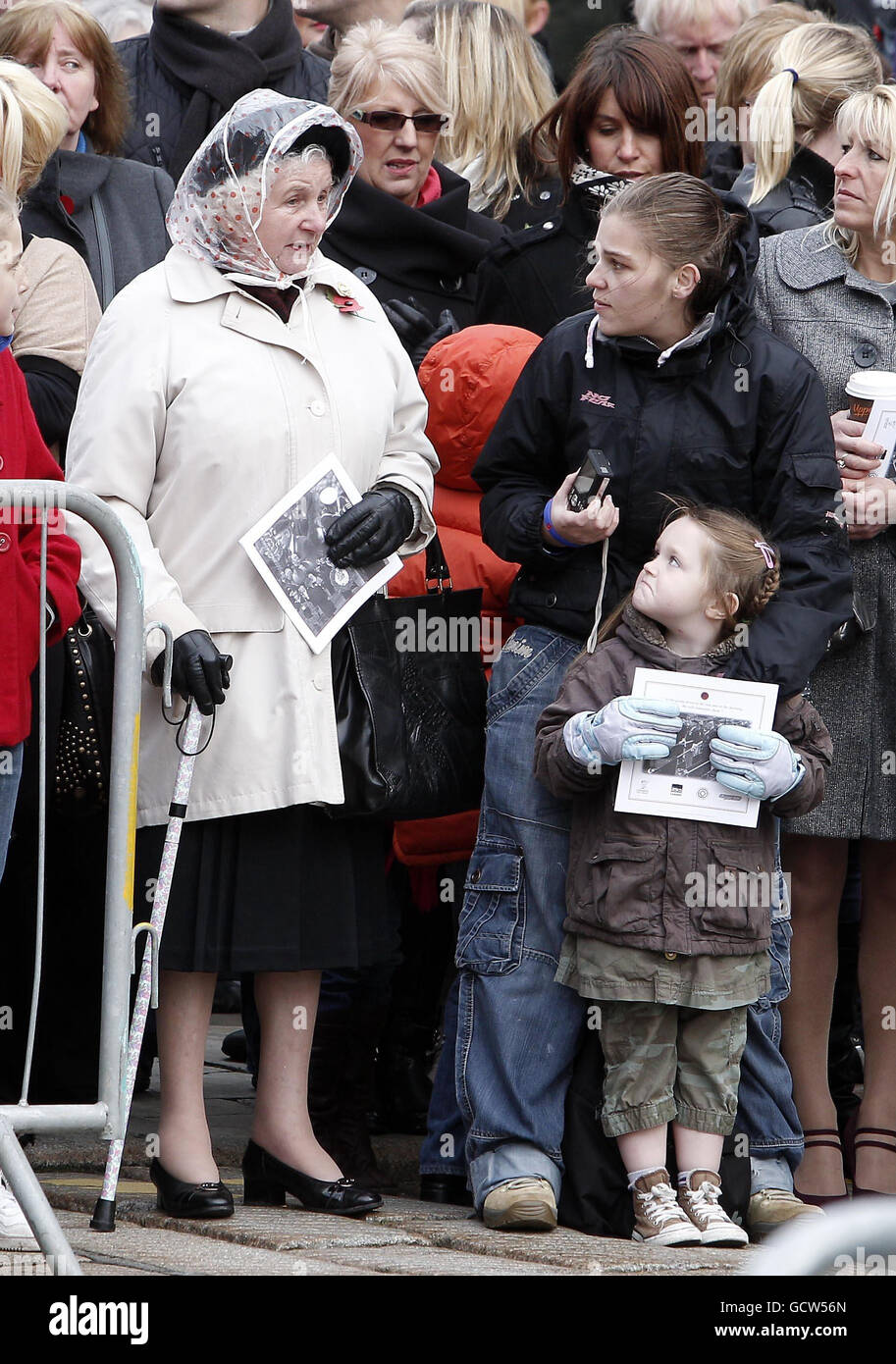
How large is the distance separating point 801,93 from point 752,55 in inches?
15.8

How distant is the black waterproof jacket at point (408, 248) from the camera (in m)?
5.78

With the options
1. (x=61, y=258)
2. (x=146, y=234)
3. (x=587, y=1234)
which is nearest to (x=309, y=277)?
→ (x=61, y=258)

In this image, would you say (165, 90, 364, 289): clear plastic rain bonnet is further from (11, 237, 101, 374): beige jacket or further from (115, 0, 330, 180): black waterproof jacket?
(115, 0, 330, 180): black waterproof jacket

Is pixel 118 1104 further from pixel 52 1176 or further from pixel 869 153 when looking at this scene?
pixel 869 153

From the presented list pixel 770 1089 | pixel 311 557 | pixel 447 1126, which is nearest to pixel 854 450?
pixel 311 557

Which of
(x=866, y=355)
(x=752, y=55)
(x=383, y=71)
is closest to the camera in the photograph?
(x=866, y=355)

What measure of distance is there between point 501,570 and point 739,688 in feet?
3.01

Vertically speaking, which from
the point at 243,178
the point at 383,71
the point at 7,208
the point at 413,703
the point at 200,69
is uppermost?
the point at 200,69

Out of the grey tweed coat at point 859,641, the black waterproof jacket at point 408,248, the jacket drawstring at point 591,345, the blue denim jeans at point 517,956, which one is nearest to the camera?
the blue denim jeans at point 517,956

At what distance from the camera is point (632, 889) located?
438cm

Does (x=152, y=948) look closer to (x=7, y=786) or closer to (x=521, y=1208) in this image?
(x=7, y=786)

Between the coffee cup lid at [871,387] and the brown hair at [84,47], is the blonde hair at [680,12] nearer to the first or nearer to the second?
the brown hair at [84,47]

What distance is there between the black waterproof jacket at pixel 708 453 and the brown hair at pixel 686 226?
0.17ft

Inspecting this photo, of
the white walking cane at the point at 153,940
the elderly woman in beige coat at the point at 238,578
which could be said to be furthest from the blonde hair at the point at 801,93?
the white walking cane at the point at 153,940
